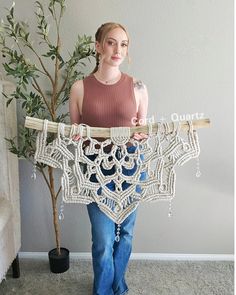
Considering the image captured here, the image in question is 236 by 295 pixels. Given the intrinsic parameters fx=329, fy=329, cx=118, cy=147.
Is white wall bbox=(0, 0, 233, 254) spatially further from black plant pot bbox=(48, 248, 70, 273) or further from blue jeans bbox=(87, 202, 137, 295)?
blue jeans bbox=(87, 202, 137, 295)

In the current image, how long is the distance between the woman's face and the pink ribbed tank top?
4.1 inches

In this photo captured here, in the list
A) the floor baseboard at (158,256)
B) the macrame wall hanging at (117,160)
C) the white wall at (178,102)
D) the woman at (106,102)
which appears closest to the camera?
the macrame wall hanging at (117,160)

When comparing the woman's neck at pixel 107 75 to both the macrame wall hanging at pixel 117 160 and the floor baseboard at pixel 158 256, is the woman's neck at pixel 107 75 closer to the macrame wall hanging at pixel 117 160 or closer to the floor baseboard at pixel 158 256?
the macrame wall hanging at pixel 117 160

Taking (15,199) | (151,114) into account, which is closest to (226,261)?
(151,114)

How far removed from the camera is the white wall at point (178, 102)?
1.68 m

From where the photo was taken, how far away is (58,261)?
181 centimetres

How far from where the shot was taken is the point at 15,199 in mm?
1715

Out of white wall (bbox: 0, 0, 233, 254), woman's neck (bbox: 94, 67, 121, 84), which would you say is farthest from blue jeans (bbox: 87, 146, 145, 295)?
white wall (bbox: 0, 0, 233, 254)

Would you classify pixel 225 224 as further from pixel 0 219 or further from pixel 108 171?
pixel 0 219

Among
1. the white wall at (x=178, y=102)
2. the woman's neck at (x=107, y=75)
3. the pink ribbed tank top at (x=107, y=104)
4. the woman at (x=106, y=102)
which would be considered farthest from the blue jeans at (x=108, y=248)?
the white wall at (x=178, y=102)

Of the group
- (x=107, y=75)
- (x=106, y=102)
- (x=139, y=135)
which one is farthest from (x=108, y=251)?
(x=107, y=75)

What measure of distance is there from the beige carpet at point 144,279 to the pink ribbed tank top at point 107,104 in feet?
2.96

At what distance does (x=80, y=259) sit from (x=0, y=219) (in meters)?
0.68

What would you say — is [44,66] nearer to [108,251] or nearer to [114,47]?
[114,47]
